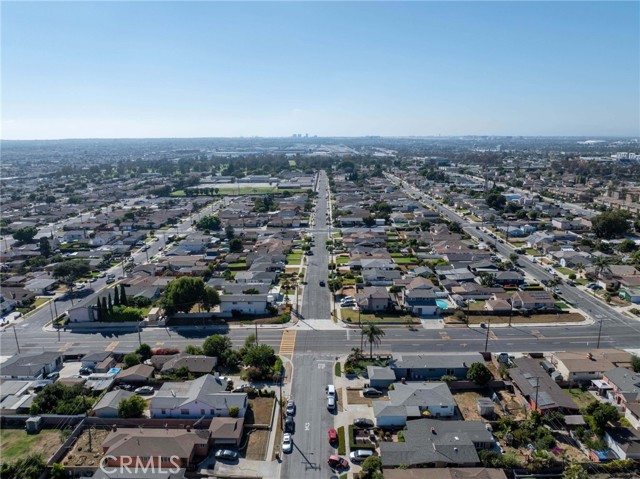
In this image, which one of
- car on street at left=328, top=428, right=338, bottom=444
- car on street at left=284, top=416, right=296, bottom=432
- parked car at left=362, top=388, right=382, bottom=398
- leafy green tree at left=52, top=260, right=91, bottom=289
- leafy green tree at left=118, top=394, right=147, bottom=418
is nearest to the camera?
car on street at left=328, top=428, right=338, bottom=444

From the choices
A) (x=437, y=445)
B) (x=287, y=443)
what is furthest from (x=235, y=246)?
(x=437, y=445)

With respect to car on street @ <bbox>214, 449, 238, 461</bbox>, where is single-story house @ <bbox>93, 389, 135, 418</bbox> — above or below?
above

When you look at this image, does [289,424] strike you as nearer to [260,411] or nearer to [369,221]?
[260,411]

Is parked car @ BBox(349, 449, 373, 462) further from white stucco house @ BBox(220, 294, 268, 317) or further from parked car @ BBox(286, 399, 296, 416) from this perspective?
white stucco house @ BBox(220, 294, 268, 317)

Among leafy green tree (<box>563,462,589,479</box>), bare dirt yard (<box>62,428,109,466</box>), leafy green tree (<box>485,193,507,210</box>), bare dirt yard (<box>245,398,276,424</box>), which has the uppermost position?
leafy green tree (<box>485,193,507,210</box>)

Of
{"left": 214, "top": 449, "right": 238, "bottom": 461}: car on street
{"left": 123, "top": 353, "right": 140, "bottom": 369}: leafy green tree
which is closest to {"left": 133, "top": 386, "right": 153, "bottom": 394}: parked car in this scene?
{"left": 123, "top": 353, "right": 140, "bottom": 369}: leafy green tree

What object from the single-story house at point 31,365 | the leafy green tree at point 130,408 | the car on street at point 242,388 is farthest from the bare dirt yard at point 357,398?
the single-story house at point 31,365
